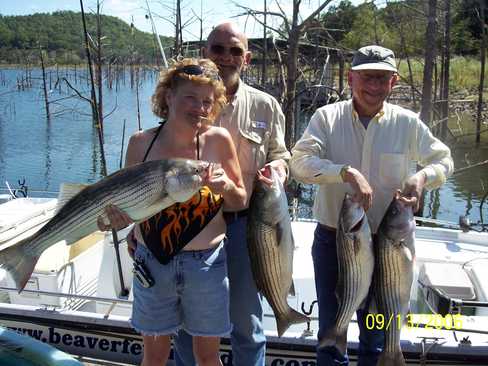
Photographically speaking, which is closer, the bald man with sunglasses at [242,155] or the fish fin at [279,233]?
the fish fin at [279,233]

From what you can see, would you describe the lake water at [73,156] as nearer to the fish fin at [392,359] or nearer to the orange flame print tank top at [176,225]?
the orange flame print tank top at [176,225]

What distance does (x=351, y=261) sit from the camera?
3066mm

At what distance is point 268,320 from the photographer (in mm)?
5156

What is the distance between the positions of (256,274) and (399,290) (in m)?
0.90

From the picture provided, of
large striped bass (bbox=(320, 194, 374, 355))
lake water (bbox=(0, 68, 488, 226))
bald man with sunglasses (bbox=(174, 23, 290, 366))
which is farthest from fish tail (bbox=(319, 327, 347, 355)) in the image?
lake water (bbox=(0, 68, 488, 226))


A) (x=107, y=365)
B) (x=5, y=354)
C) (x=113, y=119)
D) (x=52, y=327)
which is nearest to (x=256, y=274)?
(x=5, y=354)

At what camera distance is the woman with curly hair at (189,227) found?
9.60 ft

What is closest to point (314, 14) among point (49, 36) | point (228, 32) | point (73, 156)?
point (228, 32)

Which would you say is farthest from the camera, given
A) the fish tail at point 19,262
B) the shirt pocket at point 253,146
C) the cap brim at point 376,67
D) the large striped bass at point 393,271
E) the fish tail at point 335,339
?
the shirt pocket at point 253,146

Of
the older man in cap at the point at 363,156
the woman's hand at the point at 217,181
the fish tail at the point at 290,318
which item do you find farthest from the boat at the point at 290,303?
the woman's hand at the point at 217,181

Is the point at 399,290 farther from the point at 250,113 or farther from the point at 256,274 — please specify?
the point at 250,113

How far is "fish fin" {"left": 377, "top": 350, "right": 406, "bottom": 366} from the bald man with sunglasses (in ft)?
2.64

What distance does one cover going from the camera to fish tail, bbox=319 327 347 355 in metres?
3.24

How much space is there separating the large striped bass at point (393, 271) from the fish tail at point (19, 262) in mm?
2068
